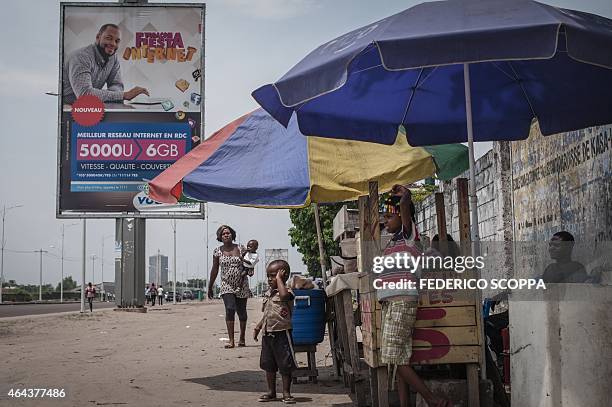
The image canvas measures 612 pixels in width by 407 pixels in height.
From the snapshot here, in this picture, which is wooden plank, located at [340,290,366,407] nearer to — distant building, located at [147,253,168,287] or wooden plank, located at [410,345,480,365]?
wooden plank, located at [410,345,480,365]

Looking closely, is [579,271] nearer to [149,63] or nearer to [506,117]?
[506,117]

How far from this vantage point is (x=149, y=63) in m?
22.6

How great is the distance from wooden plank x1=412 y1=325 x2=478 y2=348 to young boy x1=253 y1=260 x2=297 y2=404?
183 centimetres

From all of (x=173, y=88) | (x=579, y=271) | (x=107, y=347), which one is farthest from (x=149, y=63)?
(x=579, y=271)

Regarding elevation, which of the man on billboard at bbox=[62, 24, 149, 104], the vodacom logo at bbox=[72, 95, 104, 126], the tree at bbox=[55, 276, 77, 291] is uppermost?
the man on billboard at bbox=[62, 24, 149, 104]

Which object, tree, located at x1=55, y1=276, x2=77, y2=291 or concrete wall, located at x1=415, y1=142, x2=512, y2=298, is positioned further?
tree, located at x1=55, y1=276, x2=77, y2=291

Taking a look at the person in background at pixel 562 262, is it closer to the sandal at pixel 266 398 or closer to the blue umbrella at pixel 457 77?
the blue umbrella at pixel 457 77

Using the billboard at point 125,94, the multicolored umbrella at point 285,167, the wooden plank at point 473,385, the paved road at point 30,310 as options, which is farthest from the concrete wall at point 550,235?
the paved road at point 30,310

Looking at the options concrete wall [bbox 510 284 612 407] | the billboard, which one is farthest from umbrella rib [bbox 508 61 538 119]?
the billboard

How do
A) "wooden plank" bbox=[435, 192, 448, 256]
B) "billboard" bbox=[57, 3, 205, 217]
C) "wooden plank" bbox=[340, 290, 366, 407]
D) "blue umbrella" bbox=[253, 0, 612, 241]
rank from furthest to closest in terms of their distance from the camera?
"billboard" bbox=[57, 3, 205, 217] < "wooden plank" bbox=[340, 290, 366, 407] < "wooden plank" bbox=[435, 192, 448, 256] < "blue umbrella" bbox=[253, 0, 612, 241]

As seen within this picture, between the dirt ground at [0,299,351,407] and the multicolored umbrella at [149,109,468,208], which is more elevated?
the multicolored umbrella at [149,109,468,208]

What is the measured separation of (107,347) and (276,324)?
6.64m

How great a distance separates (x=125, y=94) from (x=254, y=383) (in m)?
15.8

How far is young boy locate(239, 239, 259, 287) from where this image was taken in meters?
11.7
